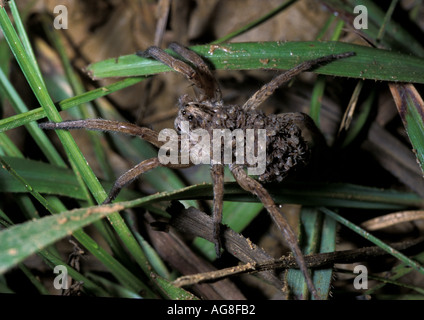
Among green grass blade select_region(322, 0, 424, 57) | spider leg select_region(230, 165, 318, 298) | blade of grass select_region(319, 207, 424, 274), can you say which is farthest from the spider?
green grass blade select_region(322, 0, 424, 57)

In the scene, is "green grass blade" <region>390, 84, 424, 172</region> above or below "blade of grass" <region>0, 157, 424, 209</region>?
above

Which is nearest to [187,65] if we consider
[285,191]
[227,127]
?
[227,127]

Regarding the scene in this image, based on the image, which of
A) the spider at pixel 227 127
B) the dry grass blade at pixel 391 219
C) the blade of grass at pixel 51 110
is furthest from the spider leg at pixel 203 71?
the dry grass blade at pixel 391 219

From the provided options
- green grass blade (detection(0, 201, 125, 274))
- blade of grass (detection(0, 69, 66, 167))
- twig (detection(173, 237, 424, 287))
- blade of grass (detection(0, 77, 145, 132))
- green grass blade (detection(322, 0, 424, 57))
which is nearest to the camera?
green grass blade (detection(0, 201, 125, 274))

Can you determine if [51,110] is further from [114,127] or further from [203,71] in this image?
[203,71]

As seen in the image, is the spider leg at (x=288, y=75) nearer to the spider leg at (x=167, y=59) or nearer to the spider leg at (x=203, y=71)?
the spider leg at (x=203, y=71)

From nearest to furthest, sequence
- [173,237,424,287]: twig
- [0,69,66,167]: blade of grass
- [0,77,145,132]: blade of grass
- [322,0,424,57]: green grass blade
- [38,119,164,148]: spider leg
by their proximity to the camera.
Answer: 1. [173,237,424,287]: twig
2. [0,77,145,132]: blade of grass
3. [38,119,164,148]: spider leg
4. [0,69,66,167]: blade of grass
5. [322,0,424,57]: green grass blade

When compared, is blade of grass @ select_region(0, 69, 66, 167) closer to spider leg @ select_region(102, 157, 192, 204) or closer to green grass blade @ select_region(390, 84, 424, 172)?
spider leg @ select_region(102, 157, 192, 204)

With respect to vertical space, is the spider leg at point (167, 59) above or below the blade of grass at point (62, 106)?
above

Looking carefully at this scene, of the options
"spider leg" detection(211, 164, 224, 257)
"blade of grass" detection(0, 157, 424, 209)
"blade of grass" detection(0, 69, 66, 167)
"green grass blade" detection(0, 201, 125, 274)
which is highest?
"blade of grass" detection(0, 69, 66, 167)
